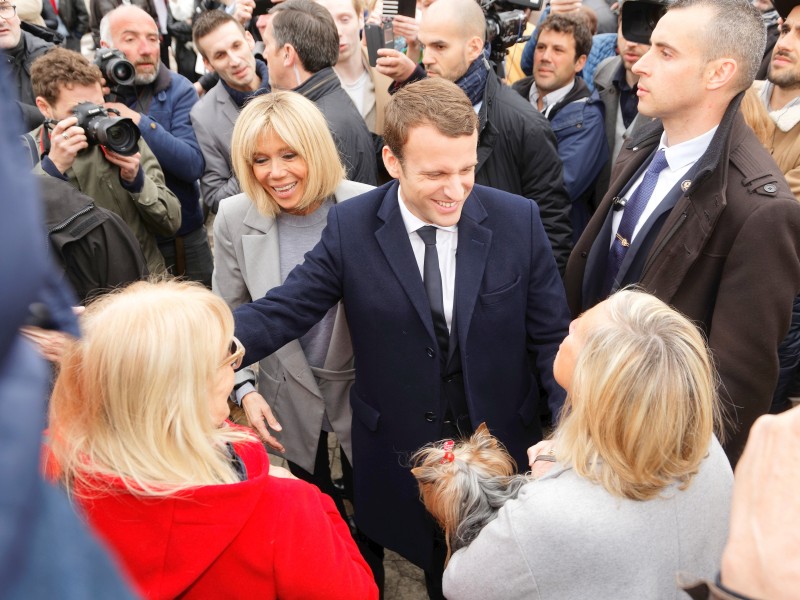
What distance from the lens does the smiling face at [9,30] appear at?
4.69 meters

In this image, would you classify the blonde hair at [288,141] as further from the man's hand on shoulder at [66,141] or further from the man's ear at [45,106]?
the man's ear at [45,106]

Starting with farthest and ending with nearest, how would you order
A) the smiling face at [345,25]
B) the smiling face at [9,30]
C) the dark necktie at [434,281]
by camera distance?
the smiling face at [9,30] → the smiling face at [345,25] → the dark necktie at [434,281]

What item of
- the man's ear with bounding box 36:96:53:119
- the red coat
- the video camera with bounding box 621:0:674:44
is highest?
the video camera with bounding box 621:0:674:44

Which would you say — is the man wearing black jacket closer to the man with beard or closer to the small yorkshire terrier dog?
the man with beard

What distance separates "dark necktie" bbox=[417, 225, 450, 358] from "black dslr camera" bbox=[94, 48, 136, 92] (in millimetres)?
2465

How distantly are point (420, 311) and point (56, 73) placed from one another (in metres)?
2.35

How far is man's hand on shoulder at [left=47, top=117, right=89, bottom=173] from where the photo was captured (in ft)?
10.5

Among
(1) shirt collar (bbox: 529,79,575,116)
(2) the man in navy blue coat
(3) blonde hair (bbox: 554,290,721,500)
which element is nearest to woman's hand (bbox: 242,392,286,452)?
(2) the man in navy blue coat

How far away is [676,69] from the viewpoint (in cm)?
253

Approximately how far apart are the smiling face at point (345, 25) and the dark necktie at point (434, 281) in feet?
8.58

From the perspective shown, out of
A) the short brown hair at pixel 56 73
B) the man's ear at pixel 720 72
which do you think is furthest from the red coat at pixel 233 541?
the short brown hair at pixel 56 73

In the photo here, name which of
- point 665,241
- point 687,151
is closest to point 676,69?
point 687,151

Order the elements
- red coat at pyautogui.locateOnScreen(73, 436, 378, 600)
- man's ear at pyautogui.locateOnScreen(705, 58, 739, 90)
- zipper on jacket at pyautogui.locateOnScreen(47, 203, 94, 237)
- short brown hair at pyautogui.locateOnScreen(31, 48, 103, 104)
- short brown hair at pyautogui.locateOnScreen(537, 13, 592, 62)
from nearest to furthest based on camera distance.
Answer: red coat at pyautogui.locateOnScreen(73, 436, 378, 600), man's ear at pyautogui.locateOnScreen(705, 58, 739, 90), zipper on jacket at pyautogui.locateOnScreen(47, 203, 94, 237), short brown hair at pyautogui.locateOnScreen(31, 48, 103, 104), short brown hair at pyautogui.locateOnScreen(537, 13, 592, 62)

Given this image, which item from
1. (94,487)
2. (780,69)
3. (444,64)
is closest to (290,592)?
(94,487)
